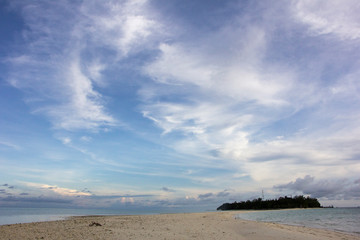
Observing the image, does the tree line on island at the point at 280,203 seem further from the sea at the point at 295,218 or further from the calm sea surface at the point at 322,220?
the calm sea surface at the point at 322,220

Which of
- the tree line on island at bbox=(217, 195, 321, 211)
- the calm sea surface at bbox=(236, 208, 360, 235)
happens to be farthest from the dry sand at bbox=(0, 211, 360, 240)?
the tree line on island at bbox=(217, 195, 321, 211)

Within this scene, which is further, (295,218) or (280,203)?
(280,203)

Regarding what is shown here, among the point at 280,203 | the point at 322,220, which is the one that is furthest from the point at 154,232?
the point at 280,203

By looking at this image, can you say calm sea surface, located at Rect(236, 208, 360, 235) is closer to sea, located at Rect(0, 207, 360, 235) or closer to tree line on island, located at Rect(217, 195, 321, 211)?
sea, located at Rect(0, 207, 360, 235)

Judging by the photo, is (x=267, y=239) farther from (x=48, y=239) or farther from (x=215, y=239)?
(x=48, y=239)

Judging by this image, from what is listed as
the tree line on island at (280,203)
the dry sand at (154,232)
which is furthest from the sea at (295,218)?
the tree line on island at (280,203)

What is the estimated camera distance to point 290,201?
164000 millimetres

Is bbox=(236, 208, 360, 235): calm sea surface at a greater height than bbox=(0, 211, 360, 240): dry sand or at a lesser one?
lesser

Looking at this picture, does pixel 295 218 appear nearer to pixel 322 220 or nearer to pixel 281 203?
pixel 322 220

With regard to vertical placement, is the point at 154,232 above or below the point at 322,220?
above

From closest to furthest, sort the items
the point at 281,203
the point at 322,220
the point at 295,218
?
the point at 322,220 → the point at 295,218 → the point at 281,203

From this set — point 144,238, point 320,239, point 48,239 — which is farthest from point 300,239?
point 48,239

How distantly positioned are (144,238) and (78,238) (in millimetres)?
4957

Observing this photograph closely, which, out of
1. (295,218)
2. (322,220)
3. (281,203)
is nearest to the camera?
(322,220)
